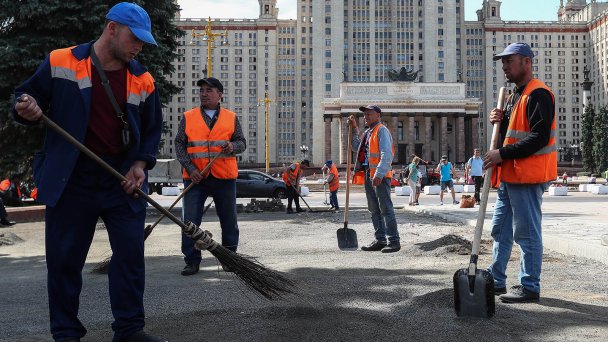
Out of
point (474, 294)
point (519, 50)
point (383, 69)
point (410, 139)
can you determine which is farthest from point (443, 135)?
point (474, 294)

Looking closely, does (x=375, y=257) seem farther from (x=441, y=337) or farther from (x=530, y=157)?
(x=441, y=337)

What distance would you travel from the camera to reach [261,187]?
26672mm

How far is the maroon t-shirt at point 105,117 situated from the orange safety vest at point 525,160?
9.17 feet

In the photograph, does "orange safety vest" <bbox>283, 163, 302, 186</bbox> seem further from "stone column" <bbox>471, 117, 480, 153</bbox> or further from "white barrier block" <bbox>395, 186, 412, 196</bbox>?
"stone column" <bbox>471, 117, 480, 153</bbox>

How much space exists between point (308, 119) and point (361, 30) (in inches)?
799

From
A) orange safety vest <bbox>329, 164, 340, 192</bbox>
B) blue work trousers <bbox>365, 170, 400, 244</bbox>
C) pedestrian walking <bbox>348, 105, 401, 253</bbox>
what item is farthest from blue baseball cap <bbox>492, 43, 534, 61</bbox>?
orange safety vest <bbox>329, 164, 340, 192</bbox>

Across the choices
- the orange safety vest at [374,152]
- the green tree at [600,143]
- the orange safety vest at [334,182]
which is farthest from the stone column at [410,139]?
the orange safety vest at [374,152]

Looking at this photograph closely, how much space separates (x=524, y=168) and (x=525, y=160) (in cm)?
6

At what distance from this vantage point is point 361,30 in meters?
106

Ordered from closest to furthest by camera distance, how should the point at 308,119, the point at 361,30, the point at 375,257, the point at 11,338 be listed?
the point at 11,338
the point at 375,257
the point at 361,30
the point at 308,119

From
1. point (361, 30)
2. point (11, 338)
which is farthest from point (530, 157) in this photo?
point (361, 30)

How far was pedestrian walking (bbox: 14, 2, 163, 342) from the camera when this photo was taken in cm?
329

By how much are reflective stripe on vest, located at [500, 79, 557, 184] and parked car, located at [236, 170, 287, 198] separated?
861 inches

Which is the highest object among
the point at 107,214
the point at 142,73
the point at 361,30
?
the point at 361,30
